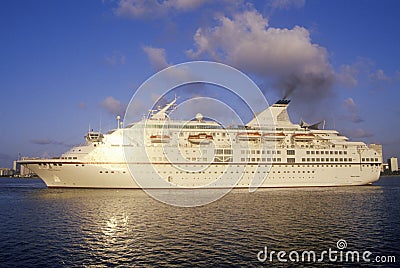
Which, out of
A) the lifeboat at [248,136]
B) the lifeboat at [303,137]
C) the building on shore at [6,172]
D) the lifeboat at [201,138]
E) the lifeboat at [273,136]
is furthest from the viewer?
the building on shore at [6,172]

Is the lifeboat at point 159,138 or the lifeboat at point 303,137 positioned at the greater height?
the lifeboat at point 303,137

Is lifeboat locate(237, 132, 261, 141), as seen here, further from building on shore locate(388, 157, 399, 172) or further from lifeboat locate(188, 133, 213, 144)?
building on shore locate(388, 157, 399, 172)

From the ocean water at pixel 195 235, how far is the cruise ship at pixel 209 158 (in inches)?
508

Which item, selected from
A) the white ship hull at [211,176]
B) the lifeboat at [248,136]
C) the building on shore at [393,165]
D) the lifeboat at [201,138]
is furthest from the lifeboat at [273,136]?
the building on shore at [393,165]

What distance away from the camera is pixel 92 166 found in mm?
39125

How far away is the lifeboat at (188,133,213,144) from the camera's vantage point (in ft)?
142

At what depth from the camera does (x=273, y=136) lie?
158 ft

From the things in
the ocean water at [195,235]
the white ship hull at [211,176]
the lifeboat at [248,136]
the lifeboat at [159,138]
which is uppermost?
the lifeboat at [248,136]

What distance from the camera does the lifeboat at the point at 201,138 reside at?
43.3 meters

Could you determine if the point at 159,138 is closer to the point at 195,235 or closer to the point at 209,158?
the point at 209,158

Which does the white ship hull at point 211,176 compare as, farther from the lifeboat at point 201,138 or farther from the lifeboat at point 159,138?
the lifeboat at point 201,138

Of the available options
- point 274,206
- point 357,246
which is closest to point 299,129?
point 274,206

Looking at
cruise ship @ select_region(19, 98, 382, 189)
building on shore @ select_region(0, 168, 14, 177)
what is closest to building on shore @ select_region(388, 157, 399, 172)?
cruise ship @ select_region(19, 98, 382, 189)

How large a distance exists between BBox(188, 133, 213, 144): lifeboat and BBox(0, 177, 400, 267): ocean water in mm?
17125
